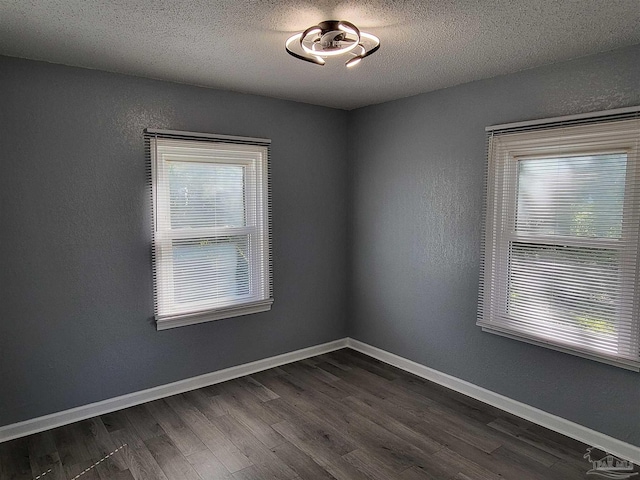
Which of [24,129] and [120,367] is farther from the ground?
[24,129]

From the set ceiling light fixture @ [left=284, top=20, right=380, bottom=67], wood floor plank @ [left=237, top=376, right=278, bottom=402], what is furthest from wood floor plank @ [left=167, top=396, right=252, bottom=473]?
ceiling light fixture @ [left=284, top=20, right=380, bottom=67]

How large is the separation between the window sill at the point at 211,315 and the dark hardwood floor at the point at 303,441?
23.0 inches

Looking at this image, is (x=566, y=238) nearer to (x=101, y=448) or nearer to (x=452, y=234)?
(x=452, y=234)

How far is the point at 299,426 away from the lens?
301 centimetres

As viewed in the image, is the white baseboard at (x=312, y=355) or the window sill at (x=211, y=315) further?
the window sill at (x=211, y=315)

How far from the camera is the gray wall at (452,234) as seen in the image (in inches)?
106

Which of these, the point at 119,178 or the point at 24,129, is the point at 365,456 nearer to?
the point at 119,178

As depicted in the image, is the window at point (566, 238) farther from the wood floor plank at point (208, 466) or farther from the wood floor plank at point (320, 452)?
the wood floor plank at point (208, 466)

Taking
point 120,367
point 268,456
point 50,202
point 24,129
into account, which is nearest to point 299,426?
point 268,456

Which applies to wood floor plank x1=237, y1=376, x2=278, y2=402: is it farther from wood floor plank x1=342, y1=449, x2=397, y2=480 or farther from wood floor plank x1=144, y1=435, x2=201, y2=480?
wood floor plank x1=342, y1=449, x2=397, y2=480

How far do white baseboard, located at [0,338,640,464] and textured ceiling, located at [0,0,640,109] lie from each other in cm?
241

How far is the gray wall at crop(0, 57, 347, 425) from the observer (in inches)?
110

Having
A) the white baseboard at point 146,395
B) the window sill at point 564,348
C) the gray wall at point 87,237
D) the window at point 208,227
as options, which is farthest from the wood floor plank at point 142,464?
the window sill at point 564,348

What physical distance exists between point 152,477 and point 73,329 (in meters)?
1.22
